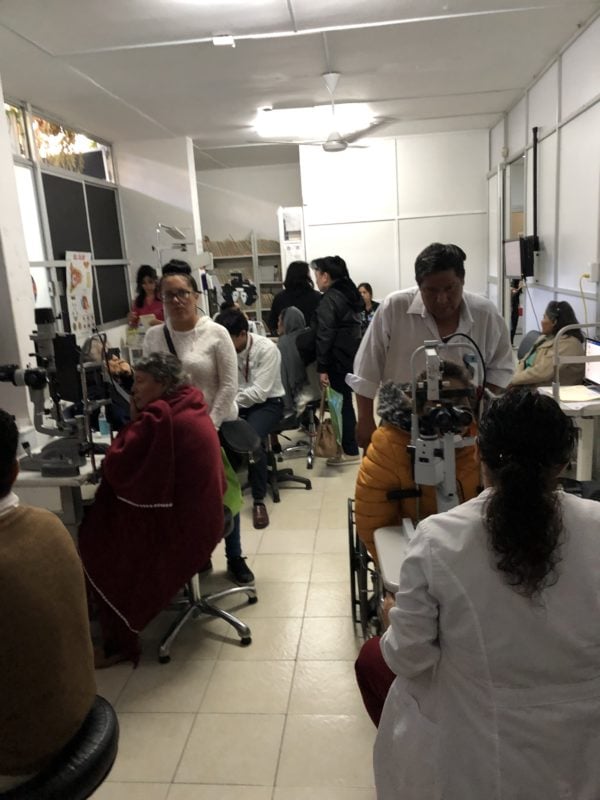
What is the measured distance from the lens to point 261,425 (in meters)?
3.65

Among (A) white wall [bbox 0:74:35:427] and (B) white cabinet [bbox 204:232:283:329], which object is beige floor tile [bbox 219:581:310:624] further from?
(B) white cabinet [bbox 204:232:283:329]

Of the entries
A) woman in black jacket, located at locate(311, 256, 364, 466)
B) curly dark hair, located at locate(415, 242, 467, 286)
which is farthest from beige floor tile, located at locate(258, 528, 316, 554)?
curly dark hair, located at locate(415, 242, 467, 286)

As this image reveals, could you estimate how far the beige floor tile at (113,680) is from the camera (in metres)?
2.27

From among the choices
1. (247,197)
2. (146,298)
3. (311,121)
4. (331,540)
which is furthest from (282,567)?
(247,197)

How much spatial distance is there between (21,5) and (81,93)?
5.16 feet

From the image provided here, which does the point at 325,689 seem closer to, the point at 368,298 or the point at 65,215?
the point at 65,215

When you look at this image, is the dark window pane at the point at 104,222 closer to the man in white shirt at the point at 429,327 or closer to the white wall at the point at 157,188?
the white wall at the point at 157,188

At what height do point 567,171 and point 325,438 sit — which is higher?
point 567,171

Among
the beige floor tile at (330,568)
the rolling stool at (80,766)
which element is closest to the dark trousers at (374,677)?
the rolling stool at (80,766)

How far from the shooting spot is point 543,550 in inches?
38.9

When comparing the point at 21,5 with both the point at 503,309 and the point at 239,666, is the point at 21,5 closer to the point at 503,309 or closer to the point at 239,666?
the point at 239,666

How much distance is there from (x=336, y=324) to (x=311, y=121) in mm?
2722

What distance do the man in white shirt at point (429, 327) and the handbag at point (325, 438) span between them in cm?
200

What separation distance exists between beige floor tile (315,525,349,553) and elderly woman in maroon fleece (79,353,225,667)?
1093 mm
